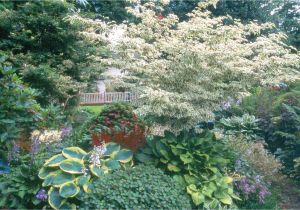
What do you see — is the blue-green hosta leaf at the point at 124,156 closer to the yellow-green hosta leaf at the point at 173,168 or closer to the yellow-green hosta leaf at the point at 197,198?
the yellow-green hosta leaf at the point at 173,168

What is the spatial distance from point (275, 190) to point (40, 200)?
3.73 meters

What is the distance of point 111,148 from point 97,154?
368 mm

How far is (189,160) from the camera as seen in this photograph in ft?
16.7

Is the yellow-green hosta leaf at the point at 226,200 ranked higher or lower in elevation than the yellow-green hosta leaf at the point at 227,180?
lower

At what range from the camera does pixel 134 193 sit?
4195mm

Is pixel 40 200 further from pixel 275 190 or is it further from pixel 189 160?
pixel 275 190

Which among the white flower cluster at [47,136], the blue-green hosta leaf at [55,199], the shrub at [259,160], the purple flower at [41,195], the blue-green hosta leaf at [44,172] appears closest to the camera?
the blue-green hosta leaf at [55,199]

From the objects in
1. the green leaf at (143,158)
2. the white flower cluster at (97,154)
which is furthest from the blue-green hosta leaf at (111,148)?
the green leaf at (143,158)

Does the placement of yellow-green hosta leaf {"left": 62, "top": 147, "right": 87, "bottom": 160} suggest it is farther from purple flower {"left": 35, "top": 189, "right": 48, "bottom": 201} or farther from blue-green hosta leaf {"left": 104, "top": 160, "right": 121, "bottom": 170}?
purple flower {"left": 35, "top": 189, "right": 48, "bottom": 201}

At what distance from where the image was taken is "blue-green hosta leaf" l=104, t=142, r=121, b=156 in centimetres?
508

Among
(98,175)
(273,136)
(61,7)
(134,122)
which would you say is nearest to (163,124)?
(134,122)

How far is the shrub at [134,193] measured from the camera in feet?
13.4

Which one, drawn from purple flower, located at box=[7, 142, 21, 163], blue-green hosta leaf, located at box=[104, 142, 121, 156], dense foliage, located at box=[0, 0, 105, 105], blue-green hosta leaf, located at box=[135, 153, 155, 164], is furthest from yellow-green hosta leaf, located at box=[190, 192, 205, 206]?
dense foliage, located at box=[0, 0, 105, 105]

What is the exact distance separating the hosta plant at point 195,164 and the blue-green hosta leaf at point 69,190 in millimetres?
1072
